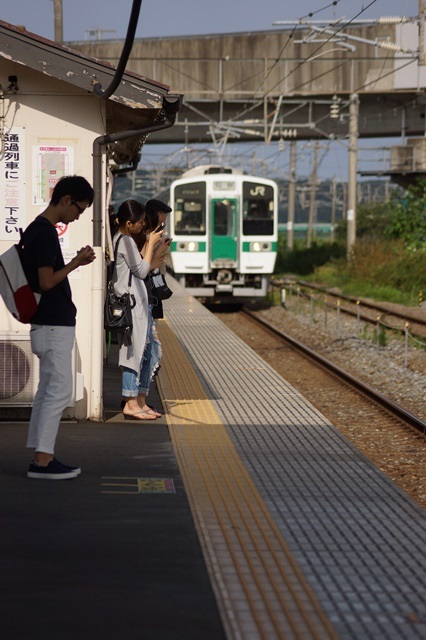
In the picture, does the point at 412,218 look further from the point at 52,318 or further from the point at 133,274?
the point at 52,318

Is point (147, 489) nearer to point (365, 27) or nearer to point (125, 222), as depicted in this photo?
point (125, 222)

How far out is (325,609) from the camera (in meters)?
4.20

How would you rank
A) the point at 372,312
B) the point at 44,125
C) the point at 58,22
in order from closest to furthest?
the point at 44,125 → the point at 58,22 → the point at 372,312

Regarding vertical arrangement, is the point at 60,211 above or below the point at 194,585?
above

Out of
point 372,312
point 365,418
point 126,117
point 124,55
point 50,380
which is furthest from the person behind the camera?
point 372,312

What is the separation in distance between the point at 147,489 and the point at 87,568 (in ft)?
5.02

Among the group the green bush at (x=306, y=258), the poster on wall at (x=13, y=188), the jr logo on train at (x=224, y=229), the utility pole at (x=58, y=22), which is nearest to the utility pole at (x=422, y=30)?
the jr logo on train at (x=224, y=229)

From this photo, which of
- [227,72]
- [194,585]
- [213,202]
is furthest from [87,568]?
[227,72]

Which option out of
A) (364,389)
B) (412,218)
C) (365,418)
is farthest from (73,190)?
(412,218)

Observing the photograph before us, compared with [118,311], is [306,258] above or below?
below

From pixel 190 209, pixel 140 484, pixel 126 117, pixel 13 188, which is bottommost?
pixel 140 484

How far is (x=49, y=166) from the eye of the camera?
8.10m

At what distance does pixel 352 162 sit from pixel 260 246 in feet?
28.5

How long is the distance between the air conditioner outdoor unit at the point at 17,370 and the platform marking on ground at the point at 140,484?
171cm
